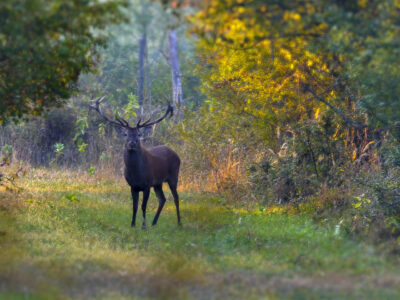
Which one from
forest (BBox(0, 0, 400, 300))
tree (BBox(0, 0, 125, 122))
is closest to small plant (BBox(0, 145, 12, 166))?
forest (BBox(0, 0, 400, 300))

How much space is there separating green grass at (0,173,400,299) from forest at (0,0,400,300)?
4 centimetres

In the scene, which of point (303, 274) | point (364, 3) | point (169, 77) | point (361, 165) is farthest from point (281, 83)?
point (169, 77)

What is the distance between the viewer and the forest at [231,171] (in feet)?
26.3

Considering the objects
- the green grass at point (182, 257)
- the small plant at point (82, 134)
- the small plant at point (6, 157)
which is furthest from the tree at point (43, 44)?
the small plant at point (82, 134)

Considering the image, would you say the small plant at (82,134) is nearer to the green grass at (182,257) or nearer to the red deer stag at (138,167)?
the green grass at (182,257)

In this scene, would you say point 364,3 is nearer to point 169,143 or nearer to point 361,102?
point 361,102

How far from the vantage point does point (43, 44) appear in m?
8.57

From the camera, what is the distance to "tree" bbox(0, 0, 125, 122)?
26.0 feet

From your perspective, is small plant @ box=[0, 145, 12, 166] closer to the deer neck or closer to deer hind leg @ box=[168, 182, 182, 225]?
the deer neck

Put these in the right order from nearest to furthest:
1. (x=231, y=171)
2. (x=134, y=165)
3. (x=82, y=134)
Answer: (x=134, y=165)
(x=231, y=171)
(x=82, y=134)

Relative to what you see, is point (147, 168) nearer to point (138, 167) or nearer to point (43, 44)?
point (138, 167)

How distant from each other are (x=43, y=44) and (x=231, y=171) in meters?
8.69

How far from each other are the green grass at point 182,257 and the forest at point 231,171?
0.12ft

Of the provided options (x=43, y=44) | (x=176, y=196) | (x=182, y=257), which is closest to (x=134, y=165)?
(x=176, y=196)
